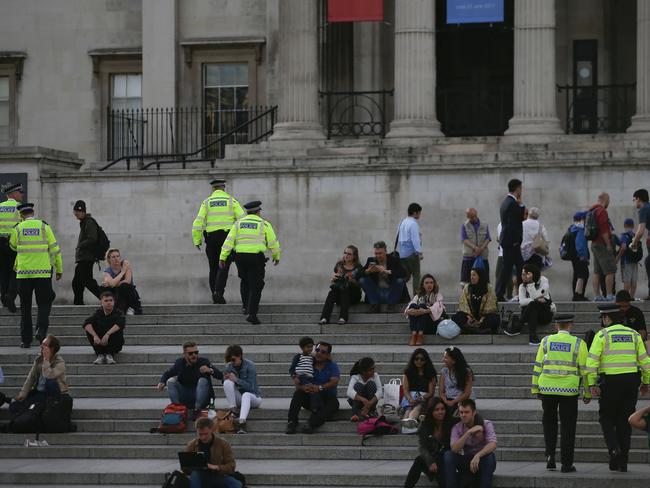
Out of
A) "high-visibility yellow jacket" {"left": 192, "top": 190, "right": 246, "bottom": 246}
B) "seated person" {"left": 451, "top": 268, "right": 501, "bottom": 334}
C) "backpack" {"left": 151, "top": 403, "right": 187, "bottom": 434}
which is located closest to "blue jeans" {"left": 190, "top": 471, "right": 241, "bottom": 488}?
"backpack" {"left": 151, "top": 403, "right": 187, "bottom": 434}

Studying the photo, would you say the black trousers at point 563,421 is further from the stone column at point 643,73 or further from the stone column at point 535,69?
the stone column at point 643,73

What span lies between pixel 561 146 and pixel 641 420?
1489cm

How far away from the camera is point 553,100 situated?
35.4 m

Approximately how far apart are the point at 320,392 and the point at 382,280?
200 inches

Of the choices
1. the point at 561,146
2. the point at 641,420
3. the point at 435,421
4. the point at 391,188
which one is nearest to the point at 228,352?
the point at 435,421

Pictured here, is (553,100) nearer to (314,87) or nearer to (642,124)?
(642,124)

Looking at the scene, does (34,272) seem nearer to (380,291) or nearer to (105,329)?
(105,329)

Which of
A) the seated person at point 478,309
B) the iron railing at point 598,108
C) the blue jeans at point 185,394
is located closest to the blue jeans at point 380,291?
the seated person at point 478,309

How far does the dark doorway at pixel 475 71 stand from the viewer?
129ft

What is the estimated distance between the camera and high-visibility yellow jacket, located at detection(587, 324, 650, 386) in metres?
21.5

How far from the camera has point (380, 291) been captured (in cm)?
2855

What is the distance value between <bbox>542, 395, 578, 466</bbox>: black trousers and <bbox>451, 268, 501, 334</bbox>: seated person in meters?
5.18

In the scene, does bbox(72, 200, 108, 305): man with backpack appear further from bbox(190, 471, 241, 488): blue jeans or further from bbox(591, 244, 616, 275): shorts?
bbox(190, 471, 241, 488): blue jeans

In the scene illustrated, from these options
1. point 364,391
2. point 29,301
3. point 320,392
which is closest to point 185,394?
point 320,392
